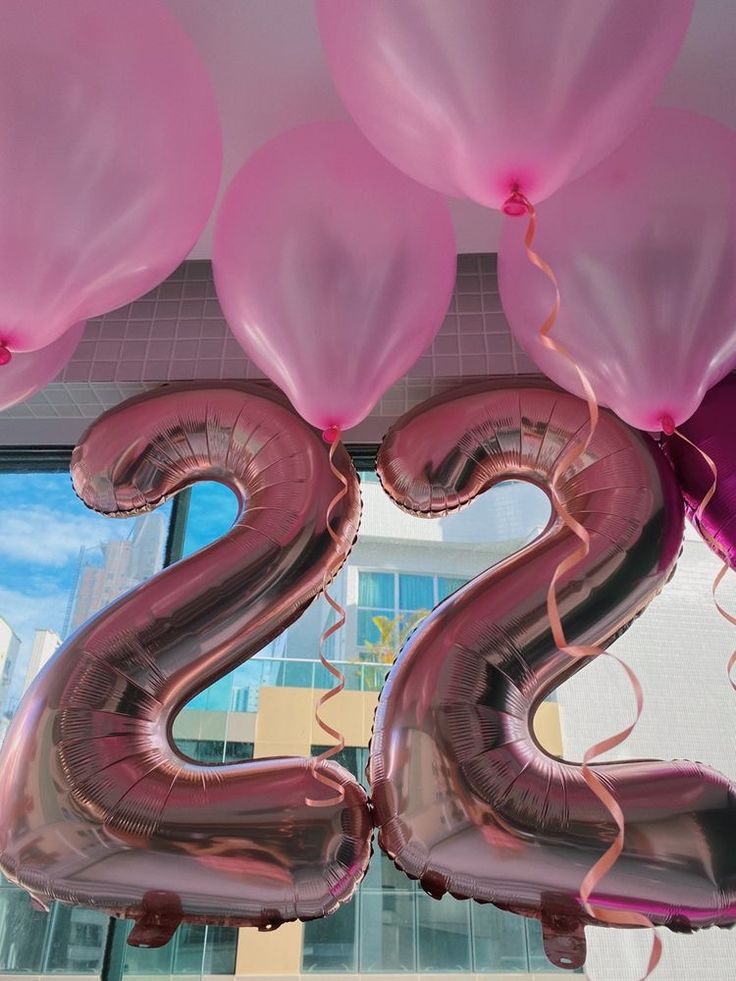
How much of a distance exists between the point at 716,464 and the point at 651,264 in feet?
1.20

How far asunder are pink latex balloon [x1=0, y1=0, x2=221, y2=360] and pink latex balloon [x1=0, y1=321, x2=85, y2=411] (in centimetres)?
24

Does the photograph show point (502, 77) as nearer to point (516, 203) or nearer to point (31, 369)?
point (516, 203)

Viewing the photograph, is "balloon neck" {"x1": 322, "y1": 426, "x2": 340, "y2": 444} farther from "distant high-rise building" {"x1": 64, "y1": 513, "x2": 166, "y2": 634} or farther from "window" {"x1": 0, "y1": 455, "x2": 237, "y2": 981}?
"distant high-rise building" {"x1": 64, "y1": 513, "x2": 166, "y2": 634}

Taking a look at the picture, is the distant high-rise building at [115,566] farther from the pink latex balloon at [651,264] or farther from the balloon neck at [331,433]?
the pink latex balloon at [651,264]

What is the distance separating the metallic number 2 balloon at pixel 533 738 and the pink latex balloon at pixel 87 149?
527 millimetres

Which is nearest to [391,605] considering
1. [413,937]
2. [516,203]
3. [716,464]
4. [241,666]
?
[241,666]

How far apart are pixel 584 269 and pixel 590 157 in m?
0.18

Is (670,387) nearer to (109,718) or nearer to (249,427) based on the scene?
(249,427)

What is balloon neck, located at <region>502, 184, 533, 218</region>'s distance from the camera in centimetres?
71

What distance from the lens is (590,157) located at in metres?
0.74

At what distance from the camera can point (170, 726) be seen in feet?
3.29

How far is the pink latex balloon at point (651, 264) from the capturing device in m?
0.88

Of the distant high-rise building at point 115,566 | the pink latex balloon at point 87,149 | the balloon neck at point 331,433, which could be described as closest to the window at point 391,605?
the distant high-rise building at point 115,566

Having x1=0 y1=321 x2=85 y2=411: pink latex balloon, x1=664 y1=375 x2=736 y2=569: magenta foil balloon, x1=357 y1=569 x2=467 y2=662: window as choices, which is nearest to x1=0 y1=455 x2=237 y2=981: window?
x1=357 y1=569 x2=467 y2=662: window
